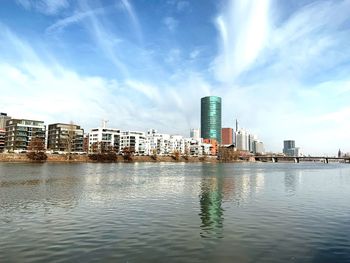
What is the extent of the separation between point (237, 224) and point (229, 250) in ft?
26.9

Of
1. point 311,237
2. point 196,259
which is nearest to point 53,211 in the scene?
point 196,259

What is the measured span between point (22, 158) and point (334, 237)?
649 ft

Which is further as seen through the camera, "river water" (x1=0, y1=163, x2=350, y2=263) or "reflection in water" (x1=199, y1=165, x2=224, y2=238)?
"reflection in water" (x1=199, y1=165, x2=224, y2=238)

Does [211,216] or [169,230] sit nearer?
[169,230]

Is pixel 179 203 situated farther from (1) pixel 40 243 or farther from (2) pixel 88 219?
(1) pixel 40 243

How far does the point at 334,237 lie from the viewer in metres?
24.8

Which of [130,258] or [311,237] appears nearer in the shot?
[130,258]

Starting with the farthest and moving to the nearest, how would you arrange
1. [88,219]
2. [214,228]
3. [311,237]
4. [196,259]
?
[88,219]
[214,228]
[311,237]
[196,259]

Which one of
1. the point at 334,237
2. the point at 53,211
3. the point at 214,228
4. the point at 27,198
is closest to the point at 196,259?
the point at 214,228

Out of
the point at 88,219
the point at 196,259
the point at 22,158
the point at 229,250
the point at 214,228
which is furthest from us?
the point at 22,158

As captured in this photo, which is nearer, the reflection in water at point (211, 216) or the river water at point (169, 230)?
the river water at point (169, 230)

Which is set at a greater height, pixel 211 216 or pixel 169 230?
pixel 211 216

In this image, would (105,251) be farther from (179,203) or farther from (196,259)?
(179,203)

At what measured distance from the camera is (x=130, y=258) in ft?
62.3
